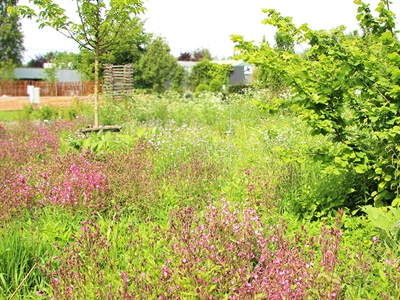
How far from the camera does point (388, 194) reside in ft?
12.1

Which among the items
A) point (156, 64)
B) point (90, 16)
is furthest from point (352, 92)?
point (156, 64)

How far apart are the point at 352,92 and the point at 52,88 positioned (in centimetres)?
3049

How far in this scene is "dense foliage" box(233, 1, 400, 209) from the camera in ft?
11.7

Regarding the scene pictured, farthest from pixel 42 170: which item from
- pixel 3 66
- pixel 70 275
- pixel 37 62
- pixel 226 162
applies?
pixel 37 62

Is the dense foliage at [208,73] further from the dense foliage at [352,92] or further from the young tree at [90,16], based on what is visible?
the dense foliage at [352,92]

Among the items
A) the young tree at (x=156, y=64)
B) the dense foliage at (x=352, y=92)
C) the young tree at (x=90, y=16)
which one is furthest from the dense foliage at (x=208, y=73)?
Result: the dense foliage at (x=352, y=92)

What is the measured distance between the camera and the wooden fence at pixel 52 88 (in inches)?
904

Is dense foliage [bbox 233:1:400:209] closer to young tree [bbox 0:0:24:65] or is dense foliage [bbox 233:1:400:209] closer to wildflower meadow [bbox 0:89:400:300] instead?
wildflower meadow [bbox 0:89:400:300]

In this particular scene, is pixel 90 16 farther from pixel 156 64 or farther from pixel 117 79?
pixel 156 64

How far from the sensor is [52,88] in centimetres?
3152

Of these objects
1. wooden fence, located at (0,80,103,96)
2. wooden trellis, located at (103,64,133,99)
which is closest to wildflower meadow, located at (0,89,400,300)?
wooden trellis, located at (103,64,133,99)

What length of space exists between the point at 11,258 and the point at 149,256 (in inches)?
39.1

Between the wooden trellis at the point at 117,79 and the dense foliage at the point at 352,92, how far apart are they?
1212 centimetres

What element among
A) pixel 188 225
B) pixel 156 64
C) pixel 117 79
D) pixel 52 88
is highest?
pixel 156 64
